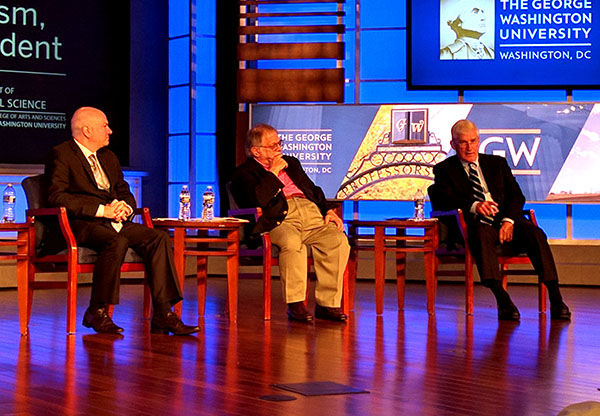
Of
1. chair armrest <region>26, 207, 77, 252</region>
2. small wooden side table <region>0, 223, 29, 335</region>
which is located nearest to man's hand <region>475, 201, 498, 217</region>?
chair armrest <region>26, 207, 77, 252</region>

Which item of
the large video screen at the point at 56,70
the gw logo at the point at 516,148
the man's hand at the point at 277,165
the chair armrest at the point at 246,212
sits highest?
the large video screen at the point at 56,70

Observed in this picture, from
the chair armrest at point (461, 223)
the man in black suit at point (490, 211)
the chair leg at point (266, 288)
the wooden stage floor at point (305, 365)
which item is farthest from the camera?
the chair armrest at point (461, 223)

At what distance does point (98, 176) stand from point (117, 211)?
0.32 m

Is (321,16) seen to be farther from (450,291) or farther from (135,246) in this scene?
(135,246)

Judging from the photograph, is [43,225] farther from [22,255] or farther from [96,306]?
[96,306]

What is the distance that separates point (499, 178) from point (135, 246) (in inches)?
93.7

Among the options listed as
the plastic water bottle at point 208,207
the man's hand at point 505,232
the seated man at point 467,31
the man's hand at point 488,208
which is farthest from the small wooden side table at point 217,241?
the seated man at point 467,31

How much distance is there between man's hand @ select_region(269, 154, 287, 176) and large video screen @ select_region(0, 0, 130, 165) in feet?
10.8

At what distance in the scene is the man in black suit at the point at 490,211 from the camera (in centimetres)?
571

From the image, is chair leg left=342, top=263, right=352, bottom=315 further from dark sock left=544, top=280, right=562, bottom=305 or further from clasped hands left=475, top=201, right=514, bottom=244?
dark sock left=544, top=280, right=562, bottom=305

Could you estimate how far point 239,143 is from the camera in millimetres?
8555

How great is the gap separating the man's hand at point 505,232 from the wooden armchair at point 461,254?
9 cm

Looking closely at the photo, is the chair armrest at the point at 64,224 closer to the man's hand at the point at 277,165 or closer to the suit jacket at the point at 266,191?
the suit jacket at the point at 266,191

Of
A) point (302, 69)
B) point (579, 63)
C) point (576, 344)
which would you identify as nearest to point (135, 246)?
point (576, 344)
